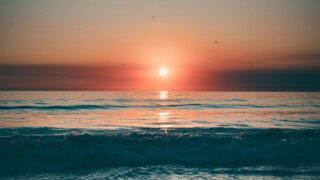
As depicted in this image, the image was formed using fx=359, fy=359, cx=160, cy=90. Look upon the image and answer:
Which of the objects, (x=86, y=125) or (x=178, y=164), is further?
(x=86, y=125)

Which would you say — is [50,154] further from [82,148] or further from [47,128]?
[47,128]

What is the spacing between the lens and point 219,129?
2534cm

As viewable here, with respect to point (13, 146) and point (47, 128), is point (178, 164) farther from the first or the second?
point (47, 128)

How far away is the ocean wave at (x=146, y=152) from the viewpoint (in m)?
15.7

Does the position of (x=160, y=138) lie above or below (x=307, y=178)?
above

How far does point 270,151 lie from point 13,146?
12.4m

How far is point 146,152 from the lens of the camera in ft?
56.2

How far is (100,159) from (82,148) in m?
1.38

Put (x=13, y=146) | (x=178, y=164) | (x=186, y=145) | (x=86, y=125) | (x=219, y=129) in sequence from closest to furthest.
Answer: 1. (x=178, y=164)
2. (x=13, y=146)
3. (x=186, y=145)
4. (x=219, y=129)
5. (x=86, y=125)

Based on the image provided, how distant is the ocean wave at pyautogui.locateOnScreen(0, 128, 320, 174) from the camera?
15672mm

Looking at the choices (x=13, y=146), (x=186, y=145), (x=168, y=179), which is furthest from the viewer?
(x=186, y=145)

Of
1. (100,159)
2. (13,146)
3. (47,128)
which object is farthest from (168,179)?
(47,128)

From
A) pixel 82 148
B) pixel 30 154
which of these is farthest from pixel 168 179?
pixel 30 154

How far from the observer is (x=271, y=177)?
12.9 m
